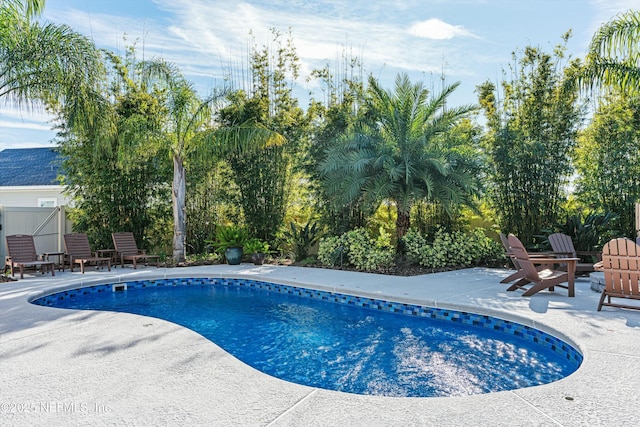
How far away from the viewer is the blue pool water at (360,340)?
12.8 ft

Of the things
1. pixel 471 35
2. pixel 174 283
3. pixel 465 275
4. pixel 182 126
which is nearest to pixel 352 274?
pixel 465 275

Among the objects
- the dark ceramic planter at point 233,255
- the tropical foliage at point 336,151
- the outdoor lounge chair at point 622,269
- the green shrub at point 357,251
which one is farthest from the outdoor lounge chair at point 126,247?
the outdoor lounge chair at point 622,269

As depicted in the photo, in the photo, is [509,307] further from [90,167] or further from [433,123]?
[90,167]

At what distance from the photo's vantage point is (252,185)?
1175 cm

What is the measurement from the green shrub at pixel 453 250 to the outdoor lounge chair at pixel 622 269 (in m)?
4.15

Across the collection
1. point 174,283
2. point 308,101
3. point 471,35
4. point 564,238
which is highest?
point 471,35

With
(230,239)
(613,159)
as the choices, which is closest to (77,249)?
(230,239)

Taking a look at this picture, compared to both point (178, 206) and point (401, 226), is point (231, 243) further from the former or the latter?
point (401, 226)

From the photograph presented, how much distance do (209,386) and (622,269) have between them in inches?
187

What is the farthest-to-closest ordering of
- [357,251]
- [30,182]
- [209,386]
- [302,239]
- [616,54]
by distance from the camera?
[30,182] < [302,239] < [357,251] < [616,54] < [209,386]

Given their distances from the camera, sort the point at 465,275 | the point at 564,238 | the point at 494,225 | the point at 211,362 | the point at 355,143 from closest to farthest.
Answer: the point at 211,362 < the point at 564,238 < the point at 465,275 < the point at 355,143 < the point at 494,225

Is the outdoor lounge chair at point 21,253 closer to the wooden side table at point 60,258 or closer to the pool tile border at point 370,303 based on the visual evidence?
the wooden side table at point 60,258

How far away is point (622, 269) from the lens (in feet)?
17.2

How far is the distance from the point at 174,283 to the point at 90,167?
4.21 meters
